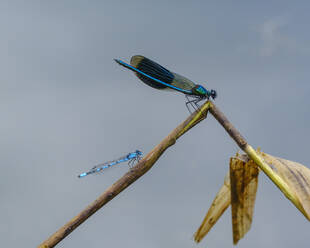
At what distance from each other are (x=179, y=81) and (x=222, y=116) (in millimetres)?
890

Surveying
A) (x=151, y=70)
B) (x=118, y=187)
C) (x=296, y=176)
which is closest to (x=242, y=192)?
(x=296, y=176)

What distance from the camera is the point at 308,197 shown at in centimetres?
712

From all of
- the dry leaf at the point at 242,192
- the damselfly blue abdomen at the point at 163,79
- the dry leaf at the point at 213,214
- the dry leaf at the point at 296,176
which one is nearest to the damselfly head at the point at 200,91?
the damselfly blue abdomen at the point at 163,79

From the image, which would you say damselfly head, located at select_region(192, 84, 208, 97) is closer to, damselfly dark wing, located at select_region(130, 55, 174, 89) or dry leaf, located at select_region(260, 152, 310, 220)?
damselfly dark wing, located at select_region(130, 55, 174, 89)

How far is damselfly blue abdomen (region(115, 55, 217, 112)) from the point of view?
7.96m

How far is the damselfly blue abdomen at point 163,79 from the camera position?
7.96m

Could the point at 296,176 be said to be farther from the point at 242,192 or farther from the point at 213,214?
the point at 213,214

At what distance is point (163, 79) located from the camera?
8016 millimetres

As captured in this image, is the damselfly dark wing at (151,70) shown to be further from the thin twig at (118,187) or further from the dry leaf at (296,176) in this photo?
the dry leaf at (296,176)

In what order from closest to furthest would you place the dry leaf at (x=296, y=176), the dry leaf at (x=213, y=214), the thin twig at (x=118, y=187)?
the dry leaf at (x=296, y=176)
the thin twig at (x=118, y=187)
the dry leaf at (x=213, y=214)

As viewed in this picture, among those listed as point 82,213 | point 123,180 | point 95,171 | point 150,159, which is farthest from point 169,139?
point 95,171

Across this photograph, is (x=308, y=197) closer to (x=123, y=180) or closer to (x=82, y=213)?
(x=123, y=180)

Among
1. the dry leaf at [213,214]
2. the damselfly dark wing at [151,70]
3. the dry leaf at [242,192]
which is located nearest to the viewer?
the damselfly dark wing at [151,70]

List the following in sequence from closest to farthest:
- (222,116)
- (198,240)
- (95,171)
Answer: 1. (222,116)
2. (198,240)
3. (95,171)
